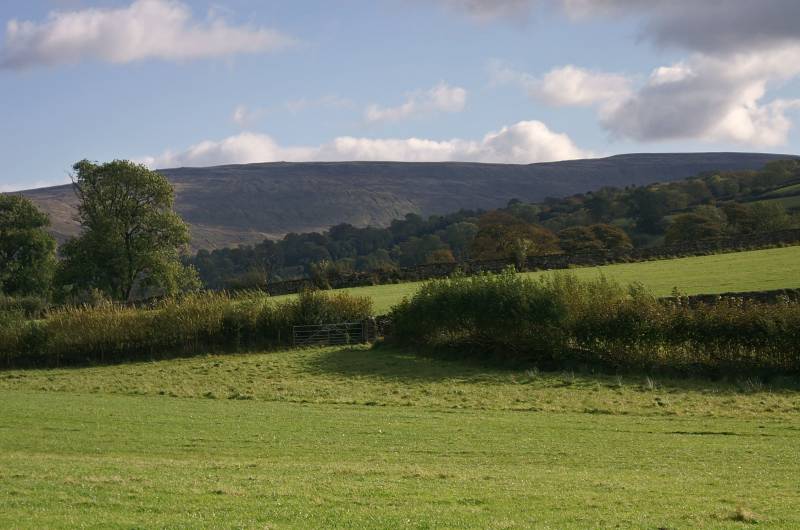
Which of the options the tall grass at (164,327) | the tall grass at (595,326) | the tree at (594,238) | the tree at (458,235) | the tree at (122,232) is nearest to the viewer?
the tall grass at (595,326)

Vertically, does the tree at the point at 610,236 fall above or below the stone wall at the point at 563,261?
above

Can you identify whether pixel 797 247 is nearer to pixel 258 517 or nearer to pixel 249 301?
pixel 249 301

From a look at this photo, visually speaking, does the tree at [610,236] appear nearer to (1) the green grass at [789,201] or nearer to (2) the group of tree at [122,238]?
(1) the green grass at [789,201]

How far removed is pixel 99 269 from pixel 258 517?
53.7 meters

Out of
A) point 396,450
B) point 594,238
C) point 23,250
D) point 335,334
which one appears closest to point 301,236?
point 594,238

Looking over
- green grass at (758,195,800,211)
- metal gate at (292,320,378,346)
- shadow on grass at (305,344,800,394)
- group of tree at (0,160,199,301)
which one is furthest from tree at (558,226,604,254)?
shadow on grass at (305,344,800,394)

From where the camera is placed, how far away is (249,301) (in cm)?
4516

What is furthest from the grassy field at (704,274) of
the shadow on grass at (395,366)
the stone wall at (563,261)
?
the shadow on grass at (395,366)

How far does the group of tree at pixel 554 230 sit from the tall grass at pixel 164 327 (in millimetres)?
40589

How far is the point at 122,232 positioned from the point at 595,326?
1467 inches

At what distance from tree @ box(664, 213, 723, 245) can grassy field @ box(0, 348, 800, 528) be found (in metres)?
61.3

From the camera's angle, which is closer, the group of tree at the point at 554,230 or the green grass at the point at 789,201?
the group of tree at the point at 554,230

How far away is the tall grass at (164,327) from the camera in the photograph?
4297 cm

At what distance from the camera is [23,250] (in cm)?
7175
